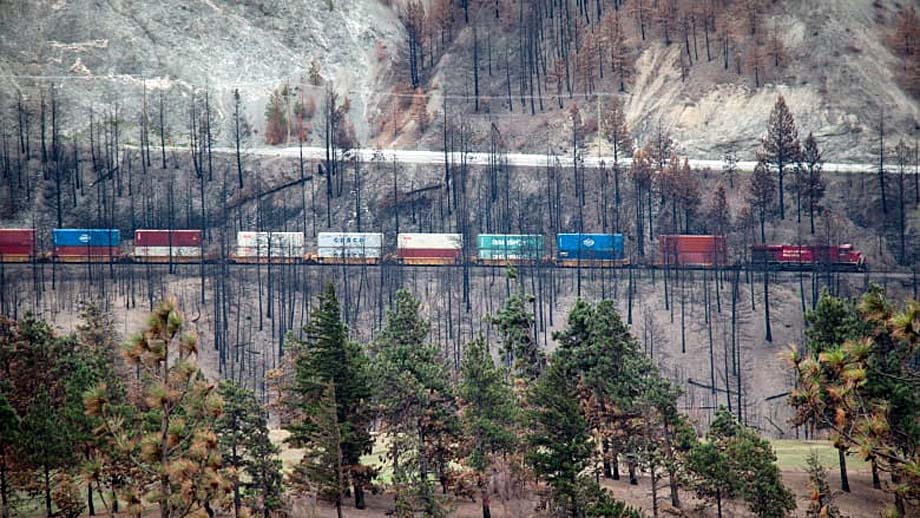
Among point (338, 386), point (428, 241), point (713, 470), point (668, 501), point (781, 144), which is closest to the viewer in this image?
point (713, 470)

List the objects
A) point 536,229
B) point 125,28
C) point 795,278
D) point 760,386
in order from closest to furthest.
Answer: point 760,386, point 795,278, point 536,229, point 125,28

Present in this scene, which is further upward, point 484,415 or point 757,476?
point 484,415

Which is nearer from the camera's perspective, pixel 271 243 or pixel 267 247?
pixel 271 243

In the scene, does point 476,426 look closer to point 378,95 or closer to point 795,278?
point 795,278

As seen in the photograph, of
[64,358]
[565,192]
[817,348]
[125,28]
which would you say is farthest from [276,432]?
[125,28]

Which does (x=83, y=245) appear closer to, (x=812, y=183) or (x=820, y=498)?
(x=812, y=183)

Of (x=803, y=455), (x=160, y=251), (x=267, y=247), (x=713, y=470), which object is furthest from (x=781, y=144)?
(x=713, y=470)

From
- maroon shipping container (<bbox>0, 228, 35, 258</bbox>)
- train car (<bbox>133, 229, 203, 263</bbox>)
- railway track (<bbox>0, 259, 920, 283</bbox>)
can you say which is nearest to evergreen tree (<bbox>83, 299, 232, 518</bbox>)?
railway track (<bbox>0, 259, 920, 283</bbox>)
